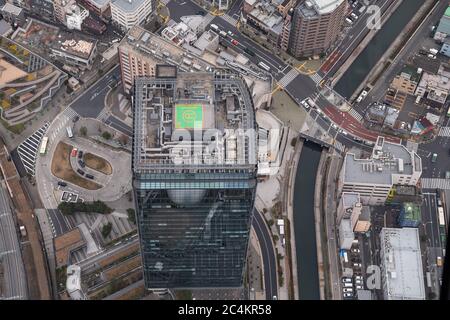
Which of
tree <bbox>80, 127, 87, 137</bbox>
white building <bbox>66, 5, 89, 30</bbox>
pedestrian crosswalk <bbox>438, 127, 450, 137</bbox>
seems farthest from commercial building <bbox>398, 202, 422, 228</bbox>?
white building <bbox>66, 5, 89, 30</bbox>

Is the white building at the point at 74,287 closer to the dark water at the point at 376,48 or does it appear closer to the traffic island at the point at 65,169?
the traffic island at the point at 65,169

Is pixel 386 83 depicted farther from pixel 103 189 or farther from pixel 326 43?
pixel 103 189

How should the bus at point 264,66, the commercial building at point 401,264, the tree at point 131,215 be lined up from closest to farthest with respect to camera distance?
the commercial building at point 401,264 → the tree at point 131,215 → the bus at point 264,66

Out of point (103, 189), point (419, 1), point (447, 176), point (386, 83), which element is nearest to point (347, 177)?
point (447, 176)

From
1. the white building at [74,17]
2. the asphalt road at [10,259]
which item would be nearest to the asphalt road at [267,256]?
the asphalt road at [10,259]

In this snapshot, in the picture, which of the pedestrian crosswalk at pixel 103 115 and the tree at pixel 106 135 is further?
the pedestrian crosswalk at pixel 103 115
